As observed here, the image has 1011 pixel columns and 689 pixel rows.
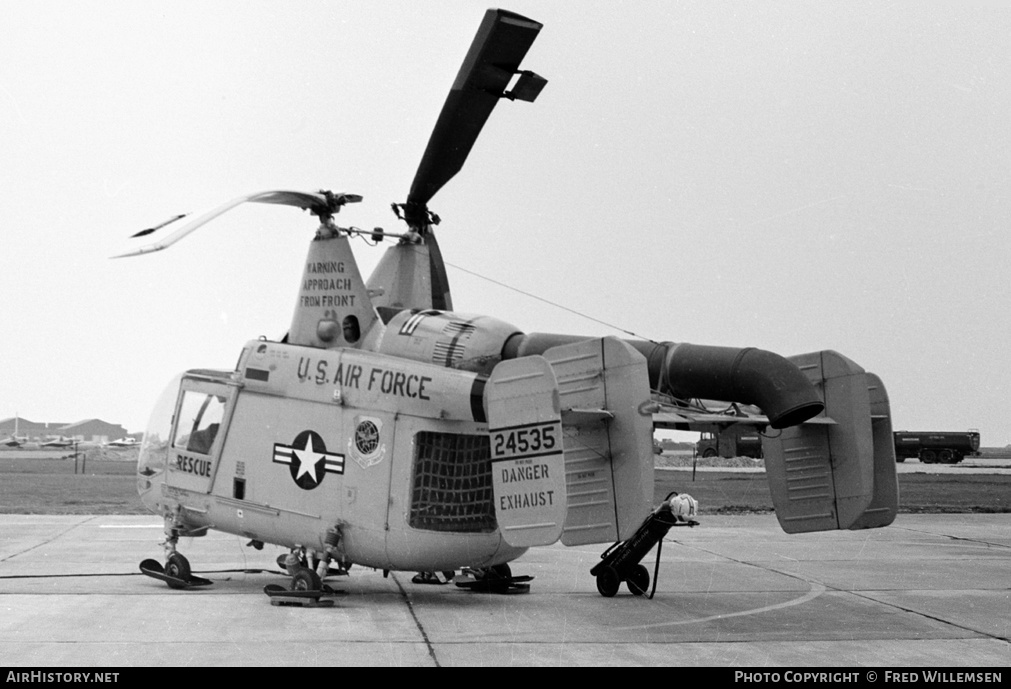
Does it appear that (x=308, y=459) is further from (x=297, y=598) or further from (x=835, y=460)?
(x=835, y=460)

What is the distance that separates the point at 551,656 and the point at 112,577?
642 centimetres

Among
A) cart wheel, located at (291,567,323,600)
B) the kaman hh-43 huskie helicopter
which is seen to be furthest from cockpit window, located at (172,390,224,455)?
cart wheel, located at (291,567,323,600)

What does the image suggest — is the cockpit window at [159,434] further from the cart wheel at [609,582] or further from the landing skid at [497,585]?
the cart wheel at [609,582]

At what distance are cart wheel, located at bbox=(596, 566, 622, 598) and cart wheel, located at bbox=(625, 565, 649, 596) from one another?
0.17 metres

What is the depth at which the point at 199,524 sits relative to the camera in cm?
1173

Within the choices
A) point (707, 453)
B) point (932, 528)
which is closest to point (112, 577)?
point (932, 528)

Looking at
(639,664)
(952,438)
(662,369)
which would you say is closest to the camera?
(639,664)

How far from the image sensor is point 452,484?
10266 mm

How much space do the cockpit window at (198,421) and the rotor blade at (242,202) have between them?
232 cm

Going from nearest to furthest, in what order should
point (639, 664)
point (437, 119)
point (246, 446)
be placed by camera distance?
1. point (639, 664)
2. point (437, 119)
3. point (246, 446)

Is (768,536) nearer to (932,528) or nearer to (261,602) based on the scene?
Answer: (932,528)

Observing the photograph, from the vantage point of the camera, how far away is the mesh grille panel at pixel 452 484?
33.3 ft

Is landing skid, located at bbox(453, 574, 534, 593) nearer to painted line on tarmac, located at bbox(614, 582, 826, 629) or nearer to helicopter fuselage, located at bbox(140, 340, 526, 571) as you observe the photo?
helicopter fuselage, located at bbox(140, 340, 526, 571)
